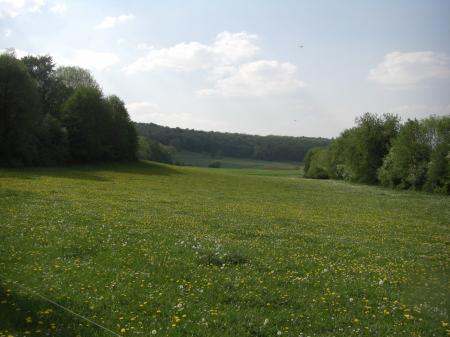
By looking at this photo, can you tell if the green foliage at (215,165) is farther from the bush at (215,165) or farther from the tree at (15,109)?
the tree at (15,109)

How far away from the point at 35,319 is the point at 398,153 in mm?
68888

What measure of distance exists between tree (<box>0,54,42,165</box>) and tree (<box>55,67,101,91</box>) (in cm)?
3808

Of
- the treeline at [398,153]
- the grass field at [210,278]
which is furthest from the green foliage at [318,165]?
the grass field at [210,278]

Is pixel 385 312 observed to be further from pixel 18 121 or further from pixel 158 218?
pixel 18 121

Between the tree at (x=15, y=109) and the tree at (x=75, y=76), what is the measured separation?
38078 millimetres

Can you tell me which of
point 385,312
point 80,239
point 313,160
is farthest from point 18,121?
point 313,160

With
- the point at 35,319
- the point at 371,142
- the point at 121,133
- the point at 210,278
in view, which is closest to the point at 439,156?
the point at 371,142

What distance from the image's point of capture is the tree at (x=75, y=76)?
97075mm

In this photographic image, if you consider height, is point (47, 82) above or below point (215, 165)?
above

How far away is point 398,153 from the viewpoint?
68.6 m

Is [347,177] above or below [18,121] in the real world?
below

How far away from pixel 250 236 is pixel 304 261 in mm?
5031

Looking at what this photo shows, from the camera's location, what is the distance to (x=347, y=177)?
91.9 metres

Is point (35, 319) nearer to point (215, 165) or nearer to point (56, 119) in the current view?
point (56, 119)
